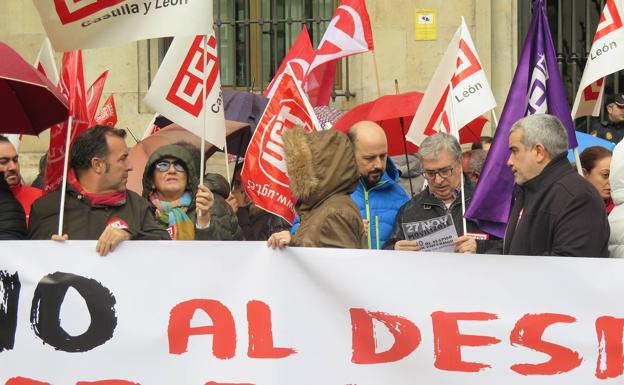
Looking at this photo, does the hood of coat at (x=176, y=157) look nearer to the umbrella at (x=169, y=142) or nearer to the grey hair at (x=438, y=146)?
the umbrella at (x=169, y=142)

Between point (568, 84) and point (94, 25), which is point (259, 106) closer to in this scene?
point (94, 25)

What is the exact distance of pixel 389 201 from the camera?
672 centimetres

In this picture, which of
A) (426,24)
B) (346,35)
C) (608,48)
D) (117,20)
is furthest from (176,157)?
(426,24)

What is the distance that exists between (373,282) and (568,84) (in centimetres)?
738

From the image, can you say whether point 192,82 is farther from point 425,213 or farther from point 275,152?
point 425,213

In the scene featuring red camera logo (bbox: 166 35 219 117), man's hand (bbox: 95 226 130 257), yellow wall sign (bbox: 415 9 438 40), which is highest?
yellow wall sign (bbox: 415 9 438 40)

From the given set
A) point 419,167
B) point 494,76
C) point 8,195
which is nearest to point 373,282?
point 8,195

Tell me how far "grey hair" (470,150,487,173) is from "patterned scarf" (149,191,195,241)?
6.04ft

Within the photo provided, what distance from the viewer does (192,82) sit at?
22.6ft

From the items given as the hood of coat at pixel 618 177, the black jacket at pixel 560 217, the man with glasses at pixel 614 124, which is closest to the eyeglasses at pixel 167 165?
the black jacket at pixel 560 217

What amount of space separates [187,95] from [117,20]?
0.83m

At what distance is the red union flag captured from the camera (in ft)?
27.5

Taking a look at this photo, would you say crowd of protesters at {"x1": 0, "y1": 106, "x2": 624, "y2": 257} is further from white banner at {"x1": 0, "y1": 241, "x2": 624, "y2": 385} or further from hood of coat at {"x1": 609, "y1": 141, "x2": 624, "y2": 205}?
white banner at {"x1": 0, "y1": 241, "x2": 624, "y2": 385}

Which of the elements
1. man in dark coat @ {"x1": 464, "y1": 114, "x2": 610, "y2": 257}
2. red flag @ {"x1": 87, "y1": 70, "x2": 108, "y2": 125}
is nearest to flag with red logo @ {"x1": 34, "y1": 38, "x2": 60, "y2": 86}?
red flag @ {"x1": 87, "y1": 70, "x2": 108, "y2": 125}
